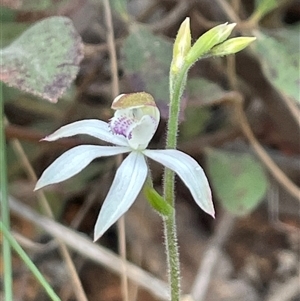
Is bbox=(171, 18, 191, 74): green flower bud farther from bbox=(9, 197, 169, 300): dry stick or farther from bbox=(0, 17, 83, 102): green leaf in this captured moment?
bbox=(9, 197, 169, 300): dry stick

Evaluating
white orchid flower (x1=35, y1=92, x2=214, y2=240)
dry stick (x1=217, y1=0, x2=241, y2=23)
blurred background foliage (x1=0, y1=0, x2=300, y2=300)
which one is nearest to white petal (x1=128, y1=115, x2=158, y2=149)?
white orchid flower (x1=35, y1=92, x2=214, y2=240)

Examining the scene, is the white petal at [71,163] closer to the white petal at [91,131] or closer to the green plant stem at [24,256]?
the white petal at [91,131]

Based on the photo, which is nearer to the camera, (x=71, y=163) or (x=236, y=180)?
(x=71, y=163)

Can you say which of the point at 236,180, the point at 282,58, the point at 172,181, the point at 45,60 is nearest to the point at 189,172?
the point at 172,181

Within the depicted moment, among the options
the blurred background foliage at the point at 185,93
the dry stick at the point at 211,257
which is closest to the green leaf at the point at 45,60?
the blurred background foliage at the point at 185,93

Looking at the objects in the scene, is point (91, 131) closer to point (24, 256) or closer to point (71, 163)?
point (71, 163)
